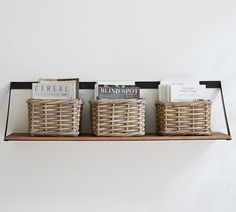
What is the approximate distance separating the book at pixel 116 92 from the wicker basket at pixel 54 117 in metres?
0.13

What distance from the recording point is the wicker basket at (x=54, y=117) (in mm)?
1332

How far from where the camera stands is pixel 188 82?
4.86 feet

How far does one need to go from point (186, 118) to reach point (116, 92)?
368 millimetres

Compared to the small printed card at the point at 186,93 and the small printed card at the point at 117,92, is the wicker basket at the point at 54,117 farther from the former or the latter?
the small printed card at the point at 186,93

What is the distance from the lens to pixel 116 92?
4.55ft

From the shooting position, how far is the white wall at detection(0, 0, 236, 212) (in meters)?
1.53

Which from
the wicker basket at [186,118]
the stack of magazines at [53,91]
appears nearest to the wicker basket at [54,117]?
the stack of magazines at [53,91]

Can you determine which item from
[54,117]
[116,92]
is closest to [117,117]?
[116,92]

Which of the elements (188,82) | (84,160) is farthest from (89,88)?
(188,82)
